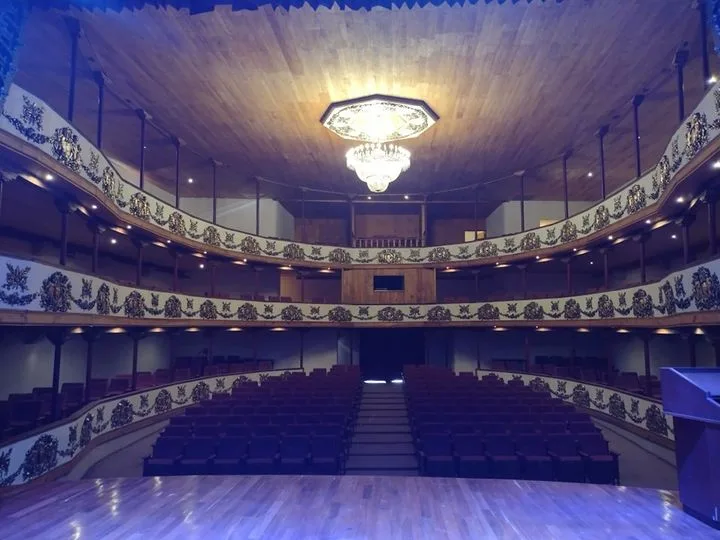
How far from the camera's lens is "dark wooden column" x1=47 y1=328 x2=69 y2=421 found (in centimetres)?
827

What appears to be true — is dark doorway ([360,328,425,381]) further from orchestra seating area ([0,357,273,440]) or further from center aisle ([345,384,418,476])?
center aisle ([345,384,418,476])

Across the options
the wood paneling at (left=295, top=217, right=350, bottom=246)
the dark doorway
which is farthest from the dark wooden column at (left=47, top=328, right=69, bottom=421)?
the wood paneling at (left=295, top=217, right=350, bottom=246)

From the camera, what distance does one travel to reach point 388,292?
20.2 m

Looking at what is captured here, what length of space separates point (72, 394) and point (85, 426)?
3064 mm

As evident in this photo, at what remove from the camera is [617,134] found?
44.5 feet

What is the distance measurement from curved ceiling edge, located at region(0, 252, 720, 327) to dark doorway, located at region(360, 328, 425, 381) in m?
2.70

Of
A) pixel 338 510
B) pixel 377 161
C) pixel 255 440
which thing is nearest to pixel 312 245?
pixel 377 161

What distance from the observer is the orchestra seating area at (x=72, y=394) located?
8.66 m

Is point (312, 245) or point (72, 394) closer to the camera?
point (72, 394)

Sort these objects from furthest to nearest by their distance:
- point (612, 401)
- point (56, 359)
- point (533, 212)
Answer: point (533, 212) < point (612, 401) < point (56, 359)

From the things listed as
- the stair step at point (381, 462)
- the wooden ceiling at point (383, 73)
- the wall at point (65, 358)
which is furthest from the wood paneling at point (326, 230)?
the stair step at point (381, 462)

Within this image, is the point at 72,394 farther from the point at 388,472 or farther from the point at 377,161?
the point at 377,161

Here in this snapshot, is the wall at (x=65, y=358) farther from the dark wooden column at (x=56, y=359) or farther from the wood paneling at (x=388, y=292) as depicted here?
the wood paneling at (x=388, y=292)

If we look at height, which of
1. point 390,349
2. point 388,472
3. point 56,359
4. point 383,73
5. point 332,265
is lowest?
point 388,472
